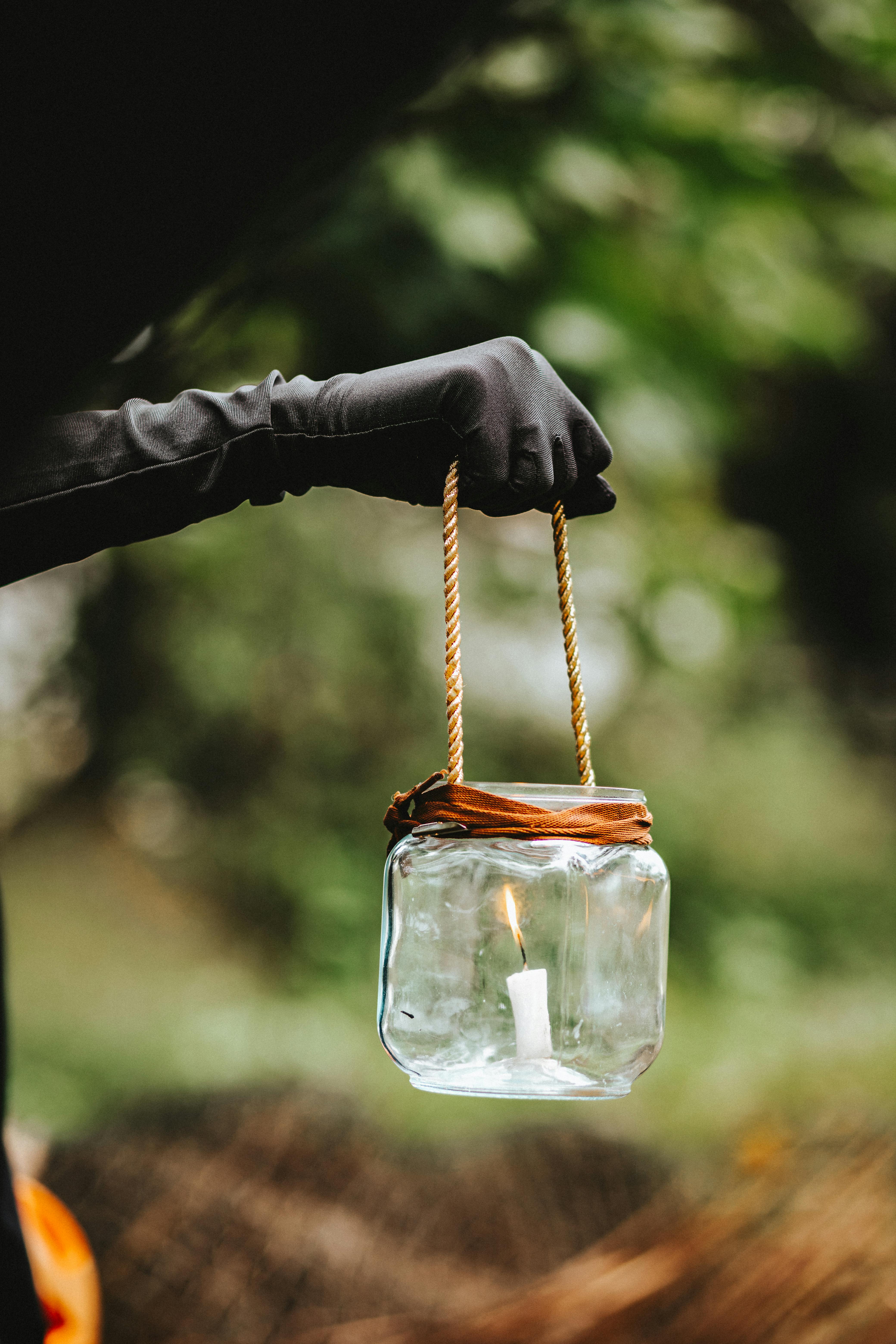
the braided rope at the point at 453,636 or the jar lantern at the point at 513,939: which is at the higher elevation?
the braided rope at the point at 453,636

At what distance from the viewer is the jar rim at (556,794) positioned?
50cm

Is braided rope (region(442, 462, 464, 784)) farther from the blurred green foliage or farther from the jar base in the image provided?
the blurred green foliage

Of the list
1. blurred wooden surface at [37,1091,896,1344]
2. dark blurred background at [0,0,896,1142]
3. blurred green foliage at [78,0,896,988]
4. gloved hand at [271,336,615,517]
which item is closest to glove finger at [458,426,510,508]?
gloved hand at [271,336,615,517]

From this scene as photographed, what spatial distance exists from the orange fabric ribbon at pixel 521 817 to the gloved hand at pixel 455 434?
0.16 m

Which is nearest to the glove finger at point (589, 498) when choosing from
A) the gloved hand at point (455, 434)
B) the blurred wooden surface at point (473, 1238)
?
the gloved hand at point (455, 434)

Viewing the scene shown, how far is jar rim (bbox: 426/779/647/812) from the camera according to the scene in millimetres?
503

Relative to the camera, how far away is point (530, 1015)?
0.48 metres

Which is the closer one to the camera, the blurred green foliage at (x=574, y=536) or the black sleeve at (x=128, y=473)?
the black sleeve at (x=128, y=473)

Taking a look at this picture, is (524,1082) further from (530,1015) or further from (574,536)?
(574,536)

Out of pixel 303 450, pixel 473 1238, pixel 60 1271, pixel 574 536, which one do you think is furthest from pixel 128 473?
pixel 574 536

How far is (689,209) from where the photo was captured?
3.83ft

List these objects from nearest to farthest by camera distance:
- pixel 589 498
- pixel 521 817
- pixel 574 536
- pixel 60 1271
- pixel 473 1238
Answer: pixel 521 817 < pixel 589 498 < pixel 60 1271 < pixel 473 1238 < pixel 574 536

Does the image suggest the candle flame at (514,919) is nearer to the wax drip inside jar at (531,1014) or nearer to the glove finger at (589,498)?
the wax drip inside jar at (531,1014)

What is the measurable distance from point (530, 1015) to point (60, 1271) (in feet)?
2.37
